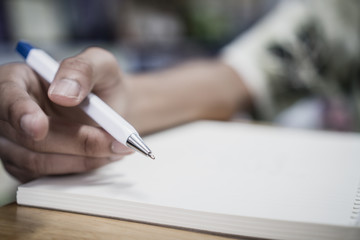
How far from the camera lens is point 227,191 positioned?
8.0 inches

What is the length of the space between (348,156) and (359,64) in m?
0.41

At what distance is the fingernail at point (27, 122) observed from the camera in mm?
167

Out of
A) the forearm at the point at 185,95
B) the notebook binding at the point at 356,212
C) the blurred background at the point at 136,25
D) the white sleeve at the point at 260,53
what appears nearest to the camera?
the notebook binding at the point at 356,212

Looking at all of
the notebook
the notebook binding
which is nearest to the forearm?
the notebook

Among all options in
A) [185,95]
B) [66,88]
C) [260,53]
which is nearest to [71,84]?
[66,88]

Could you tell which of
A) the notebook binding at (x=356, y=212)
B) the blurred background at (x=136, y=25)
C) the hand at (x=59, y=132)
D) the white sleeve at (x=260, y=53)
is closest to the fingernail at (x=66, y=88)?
the hand at (x=59, y=132)

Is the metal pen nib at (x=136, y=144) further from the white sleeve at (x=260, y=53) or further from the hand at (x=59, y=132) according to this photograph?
the white sleeve at (x=260, y=53)

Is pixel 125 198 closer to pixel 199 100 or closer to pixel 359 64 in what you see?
pixel 199 100

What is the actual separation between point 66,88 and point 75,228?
0.25 feet

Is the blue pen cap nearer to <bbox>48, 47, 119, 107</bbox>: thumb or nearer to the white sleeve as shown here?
<bbox>48, 47, 119, 107</bbox>: thumb

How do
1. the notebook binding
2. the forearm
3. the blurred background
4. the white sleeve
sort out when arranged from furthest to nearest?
the blurred background < the white sleeve < the forearm < the notebook binding

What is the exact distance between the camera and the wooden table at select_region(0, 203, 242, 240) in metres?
0.17

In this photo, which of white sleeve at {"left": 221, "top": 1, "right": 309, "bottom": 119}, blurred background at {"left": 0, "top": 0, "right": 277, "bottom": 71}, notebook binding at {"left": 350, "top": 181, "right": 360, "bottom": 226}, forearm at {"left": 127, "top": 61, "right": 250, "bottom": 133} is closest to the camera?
notebook binding at {"left": 350, "top": 181, "right": 360, "bottom": 226}

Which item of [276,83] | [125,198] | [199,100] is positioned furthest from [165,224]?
[276,83]
